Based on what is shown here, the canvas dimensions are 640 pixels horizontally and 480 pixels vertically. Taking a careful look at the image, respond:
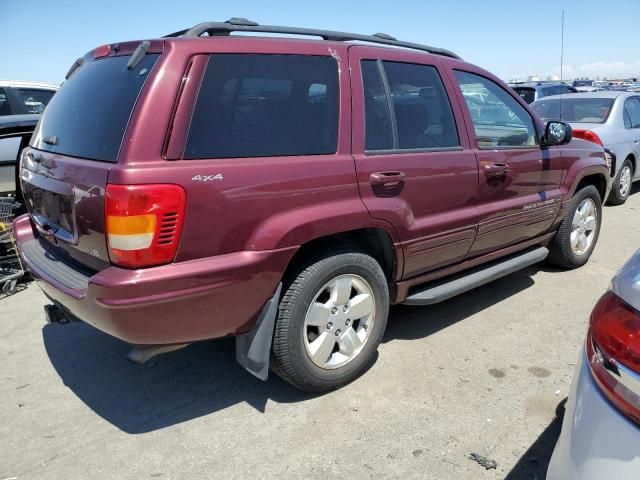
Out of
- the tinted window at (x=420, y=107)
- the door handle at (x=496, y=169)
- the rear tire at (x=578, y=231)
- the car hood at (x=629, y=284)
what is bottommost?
the rear tire at (x=578, y=231)

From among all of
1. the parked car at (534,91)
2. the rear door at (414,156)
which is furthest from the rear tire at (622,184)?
the rear door at (414,156)

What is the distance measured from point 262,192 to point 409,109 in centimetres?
131

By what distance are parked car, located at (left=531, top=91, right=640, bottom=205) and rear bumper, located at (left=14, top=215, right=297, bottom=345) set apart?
6.23m

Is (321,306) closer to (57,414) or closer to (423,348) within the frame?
(423,348)

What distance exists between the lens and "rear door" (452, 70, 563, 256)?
363 cm

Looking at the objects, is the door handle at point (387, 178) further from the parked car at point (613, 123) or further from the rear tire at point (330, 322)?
the parked car at point (613, 123)

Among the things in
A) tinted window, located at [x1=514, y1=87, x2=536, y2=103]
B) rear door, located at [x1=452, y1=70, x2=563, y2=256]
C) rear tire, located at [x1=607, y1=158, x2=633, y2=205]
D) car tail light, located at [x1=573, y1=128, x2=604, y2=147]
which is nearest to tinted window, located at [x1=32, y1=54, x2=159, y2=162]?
rear door, located at [x1=452, y1=70, x2=563, y2=256]

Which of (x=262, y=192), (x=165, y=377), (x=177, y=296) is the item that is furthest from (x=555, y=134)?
(x=165, y=377)

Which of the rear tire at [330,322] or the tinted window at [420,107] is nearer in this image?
the rear tire at [330,322]

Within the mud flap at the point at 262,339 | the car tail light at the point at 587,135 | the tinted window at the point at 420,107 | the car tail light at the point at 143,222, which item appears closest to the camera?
the car tail light at the point at 143,222

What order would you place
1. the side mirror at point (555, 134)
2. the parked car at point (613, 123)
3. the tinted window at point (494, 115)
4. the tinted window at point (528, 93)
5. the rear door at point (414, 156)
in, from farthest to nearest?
the tinted window at point (528, 93)
the parked car at point (613, 123)
the side mirror at point (555, 134)
the tinted window at point (494, 115)
the rear door at point (414, 156)

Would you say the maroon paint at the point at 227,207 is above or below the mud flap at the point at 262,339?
above

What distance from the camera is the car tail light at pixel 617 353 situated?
1.35 m

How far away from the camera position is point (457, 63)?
3664 mm
